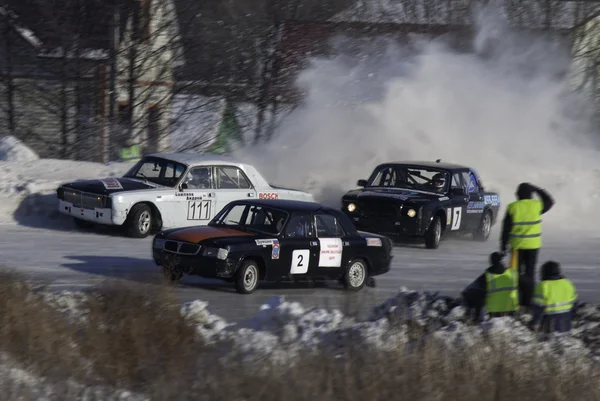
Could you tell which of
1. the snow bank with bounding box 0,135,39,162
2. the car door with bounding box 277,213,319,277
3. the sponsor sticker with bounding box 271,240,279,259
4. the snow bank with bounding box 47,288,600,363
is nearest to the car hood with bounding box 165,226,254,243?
the sponsor sticker with bounding box 271,240,279,259

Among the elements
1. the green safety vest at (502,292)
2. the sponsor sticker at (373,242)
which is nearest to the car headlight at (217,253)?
the sponsor sticker at (373,242)

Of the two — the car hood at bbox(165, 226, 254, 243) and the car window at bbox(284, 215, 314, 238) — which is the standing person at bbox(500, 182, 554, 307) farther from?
the car hood at bbox(165, 226, 254, 243)

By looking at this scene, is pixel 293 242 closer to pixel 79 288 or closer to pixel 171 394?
pixel 79 288

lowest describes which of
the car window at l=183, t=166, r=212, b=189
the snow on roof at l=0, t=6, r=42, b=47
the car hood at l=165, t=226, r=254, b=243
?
the car hood at l=165, t=226, r=254, b=243

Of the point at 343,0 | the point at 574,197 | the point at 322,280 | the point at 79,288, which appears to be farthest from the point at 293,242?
the point at 343,0

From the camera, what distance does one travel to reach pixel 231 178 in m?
17.6

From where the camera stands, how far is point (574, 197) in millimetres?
25031

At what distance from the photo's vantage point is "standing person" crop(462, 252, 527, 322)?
33.7 ft

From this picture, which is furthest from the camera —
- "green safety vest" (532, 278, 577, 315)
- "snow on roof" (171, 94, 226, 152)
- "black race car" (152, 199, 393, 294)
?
"snow on roof" (171, 94, 226, 152)

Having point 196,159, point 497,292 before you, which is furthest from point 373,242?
point 196,159

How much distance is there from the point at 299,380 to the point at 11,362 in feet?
7.57

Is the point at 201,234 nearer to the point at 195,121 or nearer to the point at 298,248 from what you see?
the point at 298,248

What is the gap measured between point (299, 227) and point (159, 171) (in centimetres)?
495

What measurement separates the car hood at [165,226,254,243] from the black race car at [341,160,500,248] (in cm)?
508
